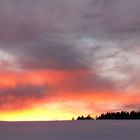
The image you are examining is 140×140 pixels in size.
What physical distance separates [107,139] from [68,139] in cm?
211

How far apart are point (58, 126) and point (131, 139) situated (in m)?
14.1

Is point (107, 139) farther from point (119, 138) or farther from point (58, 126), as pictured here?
point (58, 126)

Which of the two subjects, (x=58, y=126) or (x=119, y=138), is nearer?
(x=119, y=138)

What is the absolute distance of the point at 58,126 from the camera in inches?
1515

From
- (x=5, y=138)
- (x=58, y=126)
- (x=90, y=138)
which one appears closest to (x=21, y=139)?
(x=5, y=138)

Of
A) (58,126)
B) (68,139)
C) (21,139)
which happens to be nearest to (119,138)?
(68,139)

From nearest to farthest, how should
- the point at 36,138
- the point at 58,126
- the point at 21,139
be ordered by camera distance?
the point at 21,139 < the point at 36,138 < the point at 58,126

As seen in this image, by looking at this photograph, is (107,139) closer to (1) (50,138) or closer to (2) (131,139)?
(2) (131,139)

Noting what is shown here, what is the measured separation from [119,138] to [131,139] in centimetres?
180

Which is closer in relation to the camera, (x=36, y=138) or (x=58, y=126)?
(x=36, y=138)

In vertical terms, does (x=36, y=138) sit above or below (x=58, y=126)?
below

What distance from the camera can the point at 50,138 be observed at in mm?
26484

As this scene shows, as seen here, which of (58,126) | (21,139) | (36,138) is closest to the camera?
(21,139)

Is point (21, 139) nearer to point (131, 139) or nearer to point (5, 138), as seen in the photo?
point (5, 138)
